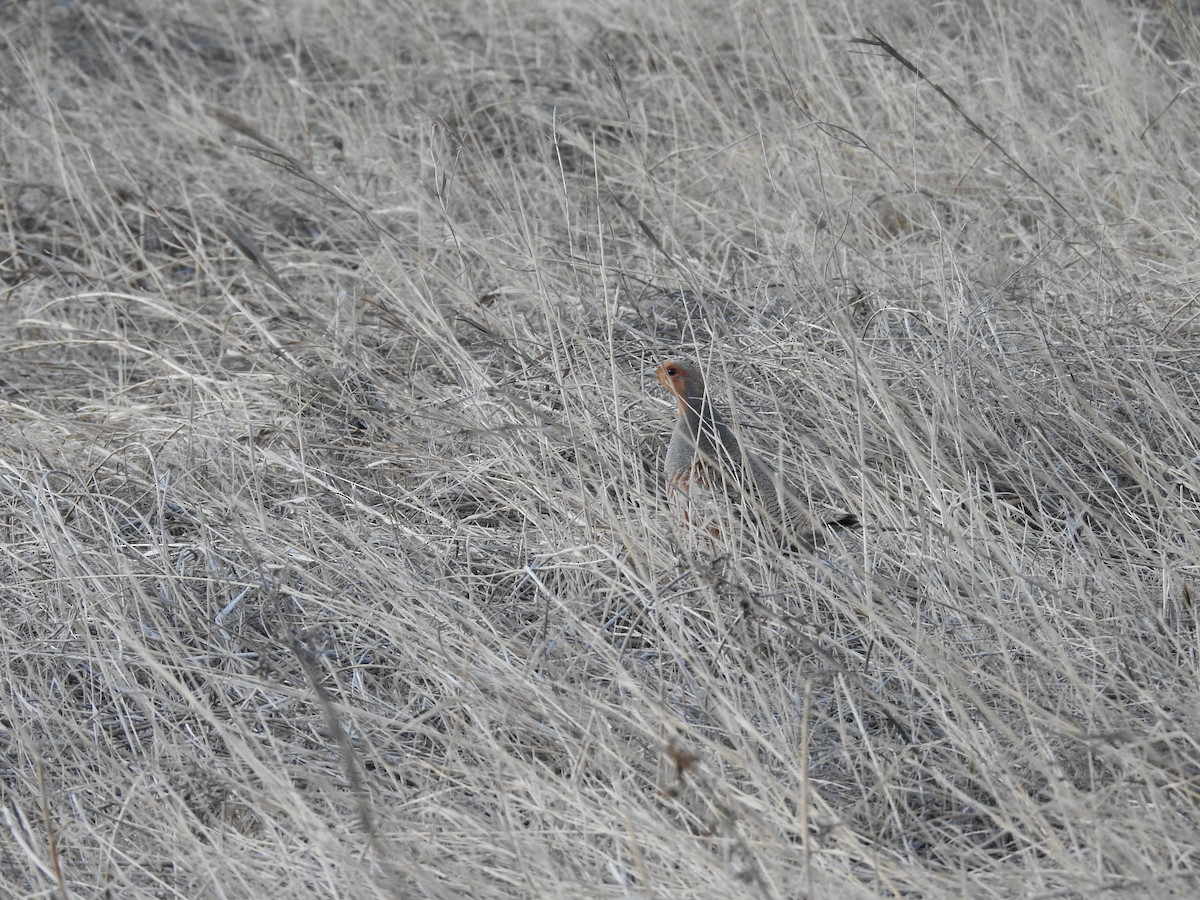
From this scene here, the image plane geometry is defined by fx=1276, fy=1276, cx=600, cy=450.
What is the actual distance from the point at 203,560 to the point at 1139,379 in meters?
1.98

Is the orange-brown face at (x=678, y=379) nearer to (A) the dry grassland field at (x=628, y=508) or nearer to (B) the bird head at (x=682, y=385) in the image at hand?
(B) the bird head at (x=682, y=385)

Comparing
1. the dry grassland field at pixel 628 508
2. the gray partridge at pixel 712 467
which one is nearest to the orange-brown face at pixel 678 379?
the gray partridge at pixel 712 467

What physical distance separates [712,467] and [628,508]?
19 centimetres

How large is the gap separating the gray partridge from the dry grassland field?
6cm

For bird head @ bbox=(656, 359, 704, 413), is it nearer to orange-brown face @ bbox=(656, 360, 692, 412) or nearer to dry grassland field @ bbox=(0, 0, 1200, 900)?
orange-brown face @ bbox=(656, 360, 692, 412)

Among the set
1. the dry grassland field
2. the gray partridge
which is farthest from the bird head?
the dry grassland field

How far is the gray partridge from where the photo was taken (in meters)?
2.37

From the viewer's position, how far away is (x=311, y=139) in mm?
4492

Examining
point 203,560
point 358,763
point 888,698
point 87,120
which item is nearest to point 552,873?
point 358,763

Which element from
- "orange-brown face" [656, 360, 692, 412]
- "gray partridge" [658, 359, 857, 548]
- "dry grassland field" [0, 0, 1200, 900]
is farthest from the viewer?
"orange-brown face" [656, 360, 692, 412]

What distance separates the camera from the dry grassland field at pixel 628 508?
5.91ft

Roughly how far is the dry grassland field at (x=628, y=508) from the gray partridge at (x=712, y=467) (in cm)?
6

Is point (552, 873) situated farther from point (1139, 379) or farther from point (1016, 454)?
point (1139, 379)

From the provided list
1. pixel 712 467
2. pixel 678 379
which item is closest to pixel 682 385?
pixel 678 379
